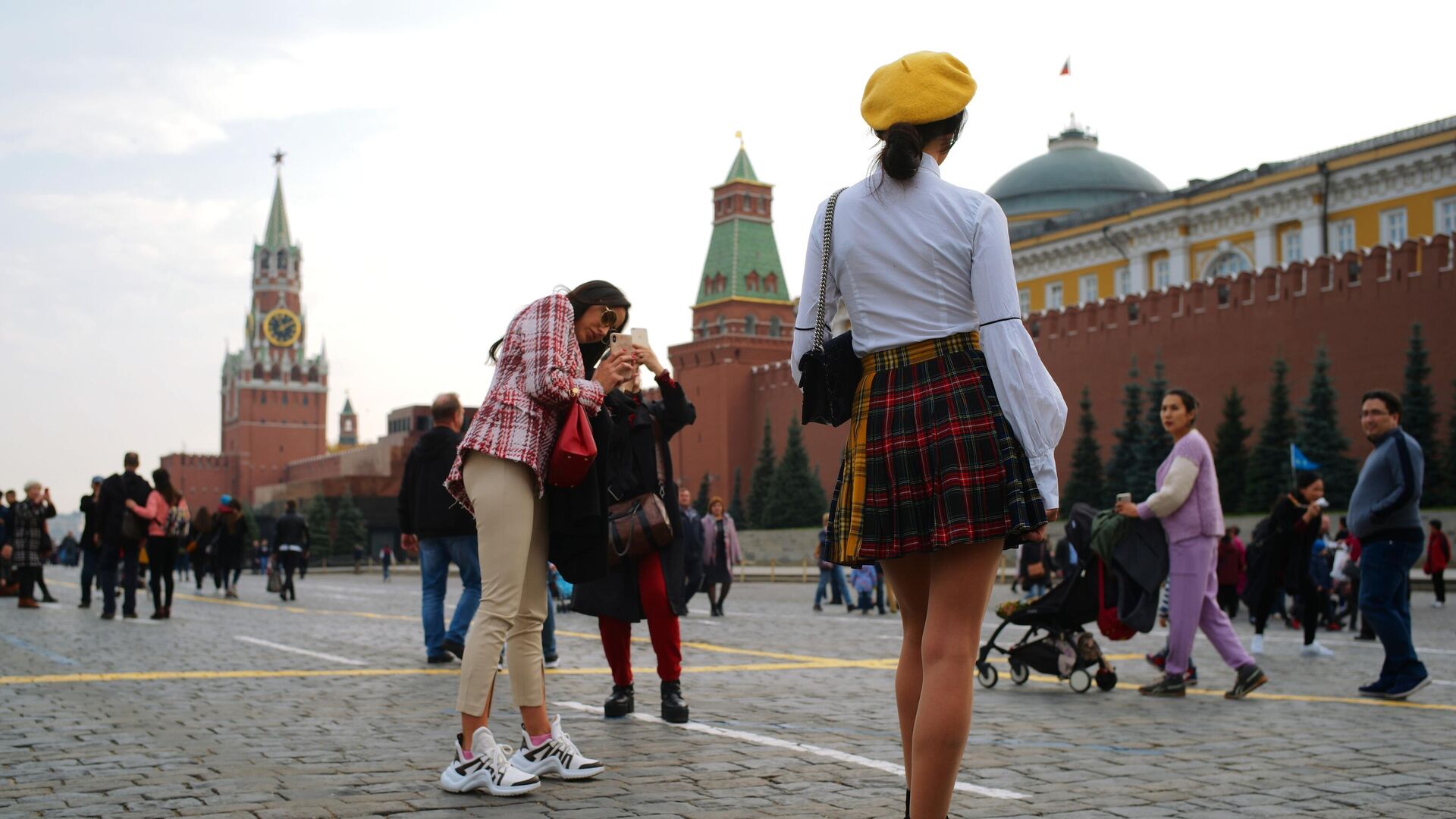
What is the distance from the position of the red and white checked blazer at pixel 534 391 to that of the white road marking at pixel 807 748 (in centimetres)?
128

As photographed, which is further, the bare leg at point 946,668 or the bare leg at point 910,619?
the bare leg at point 910,619

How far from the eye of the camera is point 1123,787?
4.23 metres

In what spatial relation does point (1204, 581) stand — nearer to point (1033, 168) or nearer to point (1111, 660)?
point (1111, 660)

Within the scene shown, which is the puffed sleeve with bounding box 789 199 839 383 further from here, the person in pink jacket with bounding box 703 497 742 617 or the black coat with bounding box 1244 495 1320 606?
the person in pink jacket with bounding box 703 497 742 617

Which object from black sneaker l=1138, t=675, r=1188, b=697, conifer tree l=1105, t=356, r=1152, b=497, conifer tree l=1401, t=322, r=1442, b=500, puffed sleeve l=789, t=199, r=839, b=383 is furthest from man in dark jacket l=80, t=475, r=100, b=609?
conifer tree l=1105, t=356, r=1152, b=497

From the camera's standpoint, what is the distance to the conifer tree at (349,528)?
76438 mm

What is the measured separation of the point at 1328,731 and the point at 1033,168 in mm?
61430

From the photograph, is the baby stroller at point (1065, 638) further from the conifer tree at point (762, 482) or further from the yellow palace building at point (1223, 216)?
the conifer tree at point (762, 482)

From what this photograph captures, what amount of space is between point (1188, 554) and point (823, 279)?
4.38 m

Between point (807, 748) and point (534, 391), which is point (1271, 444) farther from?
point (534, 391)

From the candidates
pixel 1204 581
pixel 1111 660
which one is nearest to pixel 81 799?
pixel 1204 581

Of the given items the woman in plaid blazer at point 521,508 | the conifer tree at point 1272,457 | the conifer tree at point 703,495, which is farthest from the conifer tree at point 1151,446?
the woman in plaid blazer at point 521,508

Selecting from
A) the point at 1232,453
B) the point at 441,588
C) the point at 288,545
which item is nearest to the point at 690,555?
the point at 441,588

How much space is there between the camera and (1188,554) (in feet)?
22.9
